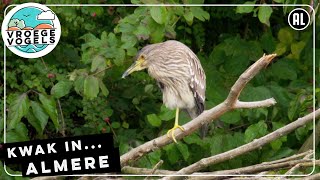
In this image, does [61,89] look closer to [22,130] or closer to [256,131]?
[22,130]

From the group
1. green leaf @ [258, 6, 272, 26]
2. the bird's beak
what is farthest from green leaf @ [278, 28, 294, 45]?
the bird's beak

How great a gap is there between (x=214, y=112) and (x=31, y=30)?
62 centimetres

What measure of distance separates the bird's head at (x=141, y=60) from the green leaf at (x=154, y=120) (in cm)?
24

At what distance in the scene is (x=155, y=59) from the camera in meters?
4.07

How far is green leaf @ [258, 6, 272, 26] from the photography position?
13.7 feet

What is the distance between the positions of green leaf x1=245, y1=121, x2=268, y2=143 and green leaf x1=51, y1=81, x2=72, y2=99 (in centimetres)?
59

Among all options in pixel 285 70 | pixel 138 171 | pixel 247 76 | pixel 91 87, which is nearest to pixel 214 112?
pixel 247 76

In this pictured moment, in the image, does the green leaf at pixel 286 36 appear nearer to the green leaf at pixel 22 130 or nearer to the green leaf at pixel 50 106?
the green leaf at pixel 50 106

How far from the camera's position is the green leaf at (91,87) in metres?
4.20

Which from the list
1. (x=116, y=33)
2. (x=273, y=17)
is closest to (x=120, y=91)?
(x=116, y=33)

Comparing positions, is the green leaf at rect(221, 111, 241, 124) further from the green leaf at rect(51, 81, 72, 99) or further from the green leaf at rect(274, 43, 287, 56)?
the green leaf at rect(51, 81, 72, 99)

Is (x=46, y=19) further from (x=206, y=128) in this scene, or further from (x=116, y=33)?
(x=206, y=128)

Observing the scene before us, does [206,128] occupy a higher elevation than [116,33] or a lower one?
lower

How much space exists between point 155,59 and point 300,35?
0.62m
